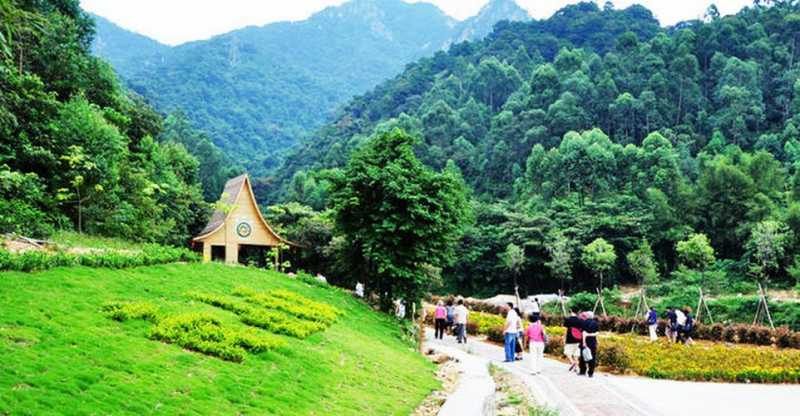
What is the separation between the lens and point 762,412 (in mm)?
11570

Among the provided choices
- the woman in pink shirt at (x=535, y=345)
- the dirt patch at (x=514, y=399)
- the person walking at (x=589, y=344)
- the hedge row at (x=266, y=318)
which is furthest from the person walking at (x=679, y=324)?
the hedge row at (x=266, y=318)

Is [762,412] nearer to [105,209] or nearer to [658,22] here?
[105,209]

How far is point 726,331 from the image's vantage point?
25859 millimetres

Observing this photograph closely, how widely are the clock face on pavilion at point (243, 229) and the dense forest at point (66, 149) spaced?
379cm

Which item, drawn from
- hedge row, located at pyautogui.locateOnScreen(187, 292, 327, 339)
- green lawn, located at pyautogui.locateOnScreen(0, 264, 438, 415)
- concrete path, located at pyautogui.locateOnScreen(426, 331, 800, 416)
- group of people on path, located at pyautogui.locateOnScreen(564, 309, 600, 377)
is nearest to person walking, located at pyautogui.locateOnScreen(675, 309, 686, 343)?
concrete path, located at pyautogui.locateOnScreen(426, 331, 800, 416)

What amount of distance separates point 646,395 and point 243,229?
20221 mm

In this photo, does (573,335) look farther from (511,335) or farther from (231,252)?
(231,252)

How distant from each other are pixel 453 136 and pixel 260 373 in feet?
270

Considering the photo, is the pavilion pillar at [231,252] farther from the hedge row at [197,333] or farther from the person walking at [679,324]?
the person walking at [679,324]

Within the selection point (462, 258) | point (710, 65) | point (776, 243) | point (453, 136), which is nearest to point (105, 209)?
point (462, 258)

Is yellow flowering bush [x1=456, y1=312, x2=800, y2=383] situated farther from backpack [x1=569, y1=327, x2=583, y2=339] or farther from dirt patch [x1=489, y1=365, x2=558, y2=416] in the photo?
dirt patch [x1=489, y1=365, x2=558, y2=416]

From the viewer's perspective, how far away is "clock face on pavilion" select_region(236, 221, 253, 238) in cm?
2870

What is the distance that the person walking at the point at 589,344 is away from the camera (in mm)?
14539

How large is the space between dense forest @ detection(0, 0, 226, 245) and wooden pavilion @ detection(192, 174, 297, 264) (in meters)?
3.09
